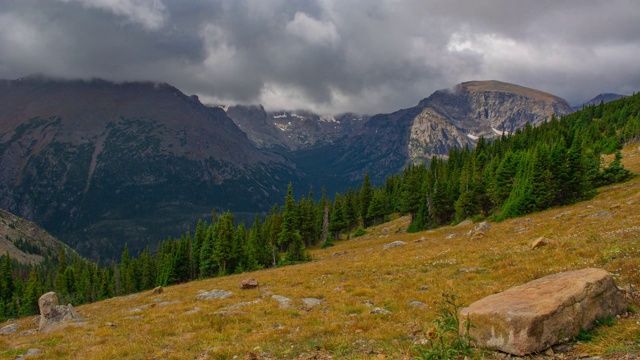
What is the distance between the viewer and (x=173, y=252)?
89812 mm

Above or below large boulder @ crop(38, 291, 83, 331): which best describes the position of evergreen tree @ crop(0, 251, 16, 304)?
below

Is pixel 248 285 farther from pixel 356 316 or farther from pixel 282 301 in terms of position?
pixel 356 316

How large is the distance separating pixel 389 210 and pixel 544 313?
108 meters

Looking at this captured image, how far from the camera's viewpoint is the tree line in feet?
176

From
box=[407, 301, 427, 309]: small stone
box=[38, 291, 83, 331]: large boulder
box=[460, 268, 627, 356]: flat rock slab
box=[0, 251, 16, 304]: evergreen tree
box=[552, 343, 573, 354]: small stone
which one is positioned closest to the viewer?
box=[552, 343, 573, 354]: small stone

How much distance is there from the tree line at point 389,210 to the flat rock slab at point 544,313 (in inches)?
1907

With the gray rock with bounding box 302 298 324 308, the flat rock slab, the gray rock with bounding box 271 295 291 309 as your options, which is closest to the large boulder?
the gray rock with bounding box 271 295 291 309

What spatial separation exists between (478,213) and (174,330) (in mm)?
64935

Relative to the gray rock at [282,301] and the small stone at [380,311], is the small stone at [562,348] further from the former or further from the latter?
the gray rock at [282,301]

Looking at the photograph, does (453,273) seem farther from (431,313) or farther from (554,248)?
(431,313)

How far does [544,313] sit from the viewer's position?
345 inches

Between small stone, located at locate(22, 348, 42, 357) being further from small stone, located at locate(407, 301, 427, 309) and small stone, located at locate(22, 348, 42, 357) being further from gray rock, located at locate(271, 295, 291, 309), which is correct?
small stone, located at locate(407, 301, 427, 309)

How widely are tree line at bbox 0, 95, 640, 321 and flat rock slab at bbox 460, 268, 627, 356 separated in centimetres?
4844

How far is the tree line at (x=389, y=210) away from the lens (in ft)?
176
